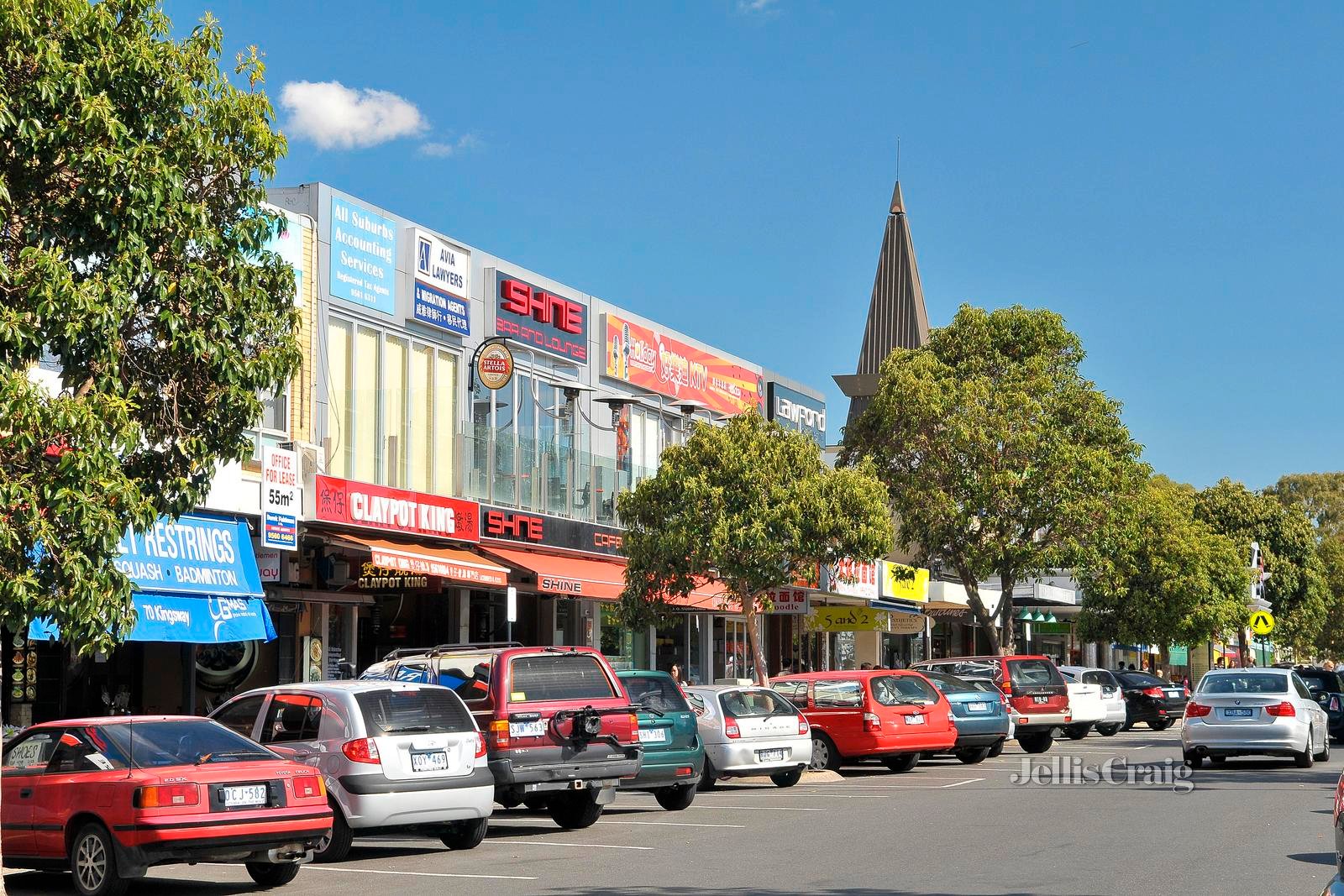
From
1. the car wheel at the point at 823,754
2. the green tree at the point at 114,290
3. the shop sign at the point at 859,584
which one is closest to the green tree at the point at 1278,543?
the shop sign at the point at 859,584

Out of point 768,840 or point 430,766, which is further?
point 768,840

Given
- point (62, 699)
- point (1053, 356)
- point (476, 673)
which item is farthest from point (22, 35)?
point (1053, 356)

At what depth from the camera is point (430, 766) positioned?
1411cm

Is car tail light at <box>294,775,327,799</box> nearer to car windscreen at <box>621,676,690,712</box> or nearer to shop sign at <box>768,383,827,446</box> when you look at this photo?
car windscreen at <box>621,676,690,712</box>

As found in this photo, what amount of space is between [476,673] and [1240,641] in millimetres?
63809

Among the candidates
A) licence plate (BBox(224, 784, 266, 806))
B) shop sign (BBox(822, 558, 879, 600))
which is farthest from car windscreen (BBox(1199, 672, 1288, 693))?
licence plate (BBox(224, 784, 266, 806))

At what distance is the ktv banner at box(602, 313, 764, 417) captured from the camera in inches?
1325

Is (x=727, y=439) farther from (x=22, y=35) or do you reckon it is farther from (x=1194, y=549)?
(x=1194, y=549)

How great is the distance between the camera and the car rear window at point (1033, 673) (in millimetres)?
29797

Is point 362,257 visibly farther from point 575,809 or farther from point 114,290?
point 114,290

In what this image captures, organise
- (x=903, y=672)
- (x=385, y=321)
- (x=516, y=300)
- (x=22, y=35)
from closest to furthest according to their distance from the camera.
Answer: (x=22, y=35) < (x=903, y=672) < (x=385, y=321) < (x=516, y=300)

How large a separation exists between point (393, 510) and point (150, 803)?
1305 cm

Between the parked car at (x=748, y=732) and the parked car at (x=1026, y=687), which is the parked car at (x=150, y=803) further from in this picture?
the parked car at (x=1026, y=687)

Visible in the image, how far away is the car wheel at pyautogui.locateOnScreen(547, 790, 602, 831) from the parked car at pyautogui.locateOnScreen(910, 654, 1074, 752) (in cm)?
1341
